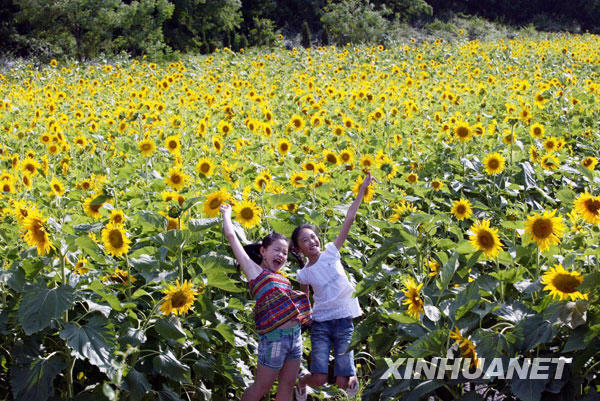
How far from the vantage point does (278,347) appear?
2.93 m

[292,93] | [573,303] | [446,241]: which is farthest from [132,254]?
[292,93]

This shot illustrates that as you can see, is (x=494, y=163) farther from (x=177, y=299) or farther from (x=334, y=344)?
(x=177, y=299)

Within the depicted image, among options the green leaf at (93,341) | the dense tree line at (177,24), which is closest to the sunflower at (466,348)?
the green leaf at (93,341)

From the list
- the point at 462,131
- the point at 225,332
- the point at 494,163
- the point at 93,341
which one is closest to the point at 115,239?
the point at 93,341

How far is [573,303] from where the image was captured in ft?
6.84

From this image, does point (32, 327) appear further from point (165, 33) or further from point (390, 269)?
point (165, 33)

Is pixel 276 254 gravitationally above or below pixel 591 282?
below

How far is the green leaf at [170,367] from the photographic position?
2545mm

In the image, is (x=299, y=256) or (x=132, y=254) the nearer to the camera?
(x=132, y=254)

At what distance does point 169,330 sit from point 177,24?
70.1 ft

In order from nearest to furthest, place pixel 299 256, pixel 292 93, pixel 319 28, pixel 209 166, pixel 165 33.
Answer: pixel 299 256, pixel 209 166, pixel 292 93, pixel 165 33, pixel 319 28

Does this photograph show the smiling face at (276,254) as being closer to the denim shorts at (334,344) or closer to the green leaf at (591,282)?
the denim shorts at (334,344)

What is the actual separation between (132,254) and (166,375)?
60 cm

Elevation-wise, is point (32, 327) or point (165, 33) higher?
point (32, 327)
